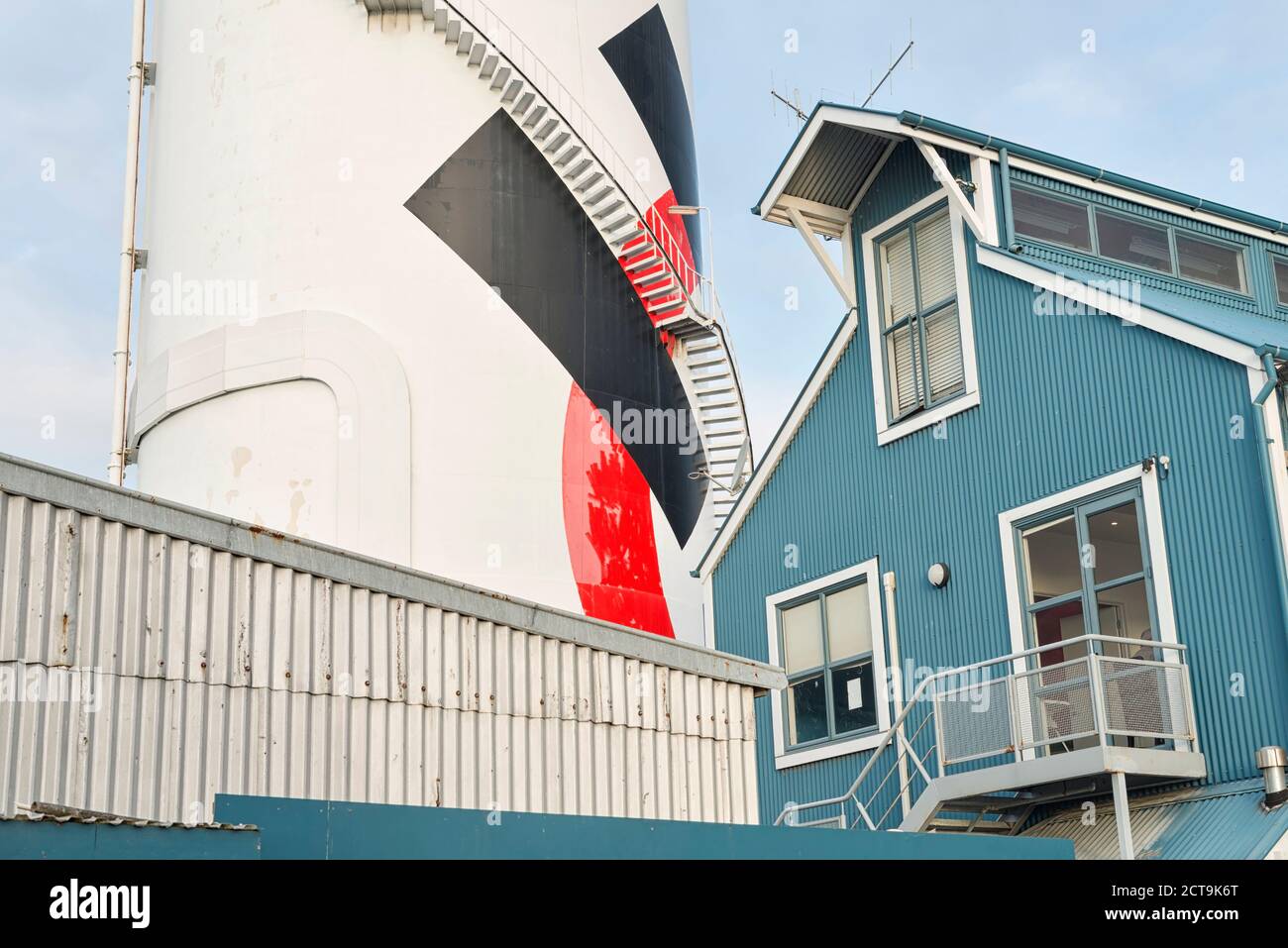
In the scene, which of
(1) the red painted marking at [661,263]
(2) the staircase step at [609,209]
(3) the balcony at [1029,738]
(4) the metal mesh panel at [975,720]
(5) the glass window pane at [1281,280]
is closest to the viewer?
(3) the balcony at [1029,738]

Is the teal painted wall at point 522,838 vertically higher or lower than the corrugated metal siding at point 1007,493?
lower

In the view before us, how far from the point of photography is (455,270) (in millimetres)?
23531

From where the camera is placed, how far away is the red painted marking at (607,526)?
23609 millimetres

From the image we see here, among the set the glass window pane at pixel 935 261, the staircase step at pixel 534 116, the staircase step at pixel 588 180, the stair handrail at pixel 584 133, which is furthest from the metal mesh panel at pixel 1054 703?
the staircase step at pixel 534 116

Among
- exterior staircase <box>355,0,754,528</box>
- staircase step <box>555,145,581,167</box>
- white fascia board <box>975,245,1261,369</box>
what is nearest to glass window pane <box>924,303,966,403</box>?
white fascia board <box>975,245,1261,369</box>

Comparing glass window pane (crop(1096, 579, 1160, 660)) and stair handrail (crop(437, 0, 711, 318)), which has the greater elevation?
stair handrail (crop(437, 0, 711, 318))

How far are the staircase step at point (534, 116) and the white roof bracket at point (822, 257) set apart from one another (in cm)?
592

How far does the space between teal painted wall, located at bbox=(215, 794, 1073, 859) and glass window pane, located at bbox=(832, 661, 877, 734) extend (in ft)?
22.7

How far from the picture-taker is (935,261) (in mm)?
19094

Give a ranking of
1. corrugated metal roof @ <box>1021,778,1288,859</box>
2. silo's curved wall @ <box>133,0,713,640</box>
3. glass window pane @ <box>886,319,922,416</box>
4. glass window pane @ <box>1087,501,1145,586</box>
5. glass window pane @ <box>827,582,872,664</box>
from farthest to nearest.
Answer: silo's curved wall @ <box>133,0,713,640</box>, glass window pane @ <box>827,582,872,664</box>, glass window pane @ <box>886,319,922,416</box>, glass window pane @ <box>1087,501,1145,586</box>, corrugated metal roof @ <box>1021,778,1288,859</box>

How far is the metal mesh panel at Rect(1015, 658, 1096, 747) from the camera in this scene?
1485 cm

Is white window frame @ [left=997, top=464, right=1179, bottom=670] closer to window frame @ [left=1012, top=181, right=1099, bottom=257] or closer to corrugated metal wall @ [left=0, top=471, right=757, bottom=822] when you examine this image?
window frame @ [left=1012, top=181, right=1099, bottom=257]

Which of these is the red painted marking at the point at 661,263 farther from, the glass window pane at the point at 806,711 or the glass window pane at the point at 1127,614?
the glass window pane at the point at 1127,614

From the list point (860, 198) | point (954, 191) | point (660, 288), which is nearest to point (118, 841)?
point (954, 191)
